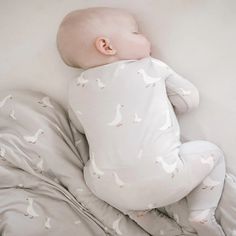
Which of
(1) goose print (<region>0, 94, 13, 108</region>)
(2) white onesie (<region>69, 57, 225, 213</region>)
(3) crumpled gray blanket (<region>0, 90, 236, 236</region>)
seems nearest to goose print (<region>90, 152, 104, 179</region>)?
(2) white onesie (<region>69, 57, 225, 213</region>)

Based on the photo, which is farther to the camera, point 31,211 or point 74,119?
point 74,119

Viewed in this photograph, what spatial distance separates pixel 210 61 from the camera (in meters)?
1.20

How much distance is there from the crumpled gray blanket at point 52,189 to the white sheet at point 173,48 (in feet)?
0.33

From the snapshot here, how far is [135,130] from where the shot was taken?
1.06 metres

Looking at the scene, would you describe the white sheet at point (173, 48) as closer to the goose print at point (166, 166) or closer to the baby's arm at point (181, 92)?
the baby's arm at point (181, 92)

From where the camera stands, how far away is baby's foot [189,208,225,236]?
→ 1064mm

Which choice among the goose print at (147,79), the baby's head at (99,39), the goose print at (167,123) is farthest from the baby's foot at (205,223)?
the baby's head at (99,39)

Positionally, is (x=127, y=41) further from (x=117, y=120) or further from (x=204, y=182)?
(x=204, y=182)

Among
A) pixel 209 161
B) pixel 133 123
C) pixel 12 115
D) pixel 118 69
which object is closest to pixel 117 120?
pixel 133 123

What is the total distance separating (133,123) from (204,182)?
9.6 inches

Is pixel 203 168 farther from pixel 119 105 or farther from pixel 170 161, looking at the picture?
pixel 119 105

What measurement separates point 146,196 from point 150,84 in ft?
0.96

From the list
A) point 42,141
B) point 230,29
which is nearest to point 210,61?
point 230,29

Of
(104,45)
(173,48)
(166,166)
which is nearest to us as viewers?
(166,166)
